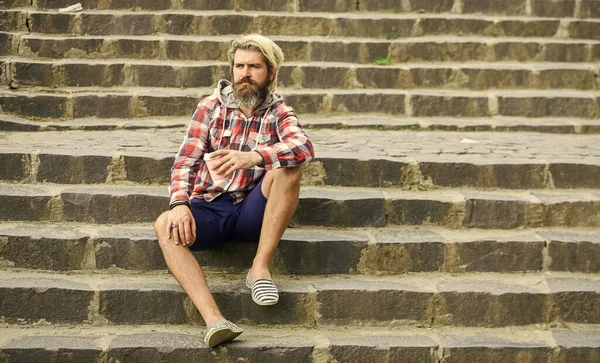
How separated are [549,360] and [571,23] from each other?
16.5 ft

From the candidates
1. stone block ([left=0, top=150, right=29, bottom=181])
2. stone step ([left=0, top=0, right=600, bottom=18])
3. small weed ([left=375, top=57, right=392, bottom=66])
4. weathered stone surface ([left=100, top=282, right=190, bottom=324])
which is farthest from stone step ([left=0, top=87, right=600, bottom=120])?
weathered stone surface ([left=100, top=282, right=190, bottom=324])

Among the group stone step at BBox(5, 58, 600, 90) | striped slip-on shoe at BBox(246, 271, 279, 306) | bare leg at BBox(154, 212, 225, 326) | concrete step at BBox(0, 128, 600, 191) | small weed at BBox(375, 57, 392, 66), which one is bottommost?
striped slip-on shoe at BBox(246, 271, 279, 306)

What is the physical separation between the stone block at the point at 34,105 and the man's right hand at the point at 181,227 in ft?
10.3

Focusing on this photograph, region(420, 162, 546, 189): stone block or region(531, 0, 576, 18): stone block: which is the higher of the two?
region(531, 0, 576, 18): stone block

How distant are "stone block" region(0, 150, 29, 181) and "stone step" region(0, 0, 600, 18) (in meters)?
3.21

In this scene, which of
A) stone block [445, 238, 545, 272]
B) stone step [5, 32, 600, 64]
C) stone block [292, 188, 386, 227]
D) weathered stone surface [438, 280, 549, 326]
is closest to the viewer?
weathered stone surface [438, 280, 549, 326]

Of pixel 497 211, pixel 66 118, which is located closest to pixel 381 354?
pixel 497 211

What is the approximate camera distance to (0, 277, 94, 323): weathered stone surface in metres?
4.39

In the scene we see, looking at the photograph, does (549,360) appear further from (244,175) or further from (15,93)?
(15,93)

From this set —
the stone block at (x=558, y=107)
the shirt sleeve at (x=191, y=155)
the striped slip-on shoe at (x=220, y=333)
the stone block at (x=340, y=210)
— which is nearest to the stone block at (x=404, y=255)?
the stone block at (x=340, y=210)

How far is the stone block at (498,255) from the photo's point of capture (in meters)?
4.90

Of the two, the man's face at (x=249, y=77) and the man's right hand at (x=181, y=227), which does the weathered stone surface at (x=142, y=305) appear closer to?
the man's right hand at (x=181, y=227)

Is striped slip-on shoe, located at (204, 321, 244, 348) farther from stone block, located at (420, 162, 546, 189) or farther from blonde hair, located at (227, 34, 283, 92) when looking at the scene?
stone block, located at (420, 162, 546, 189)

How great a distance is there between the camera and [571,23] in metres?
8.48
